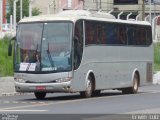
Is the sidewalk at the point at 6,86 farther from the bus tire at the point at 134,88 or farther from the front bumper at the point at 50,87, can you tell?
the front bumper at the point at 50,87

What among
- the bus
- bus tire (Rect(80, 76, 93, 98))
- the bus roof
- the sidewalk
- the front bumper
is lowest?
the sidewalk

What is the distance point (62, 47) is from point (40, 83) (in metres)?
1.60

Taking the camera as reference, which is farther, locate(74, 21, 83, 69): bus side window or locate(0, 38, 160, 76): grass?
locate(0, 38, 160, 76): grass

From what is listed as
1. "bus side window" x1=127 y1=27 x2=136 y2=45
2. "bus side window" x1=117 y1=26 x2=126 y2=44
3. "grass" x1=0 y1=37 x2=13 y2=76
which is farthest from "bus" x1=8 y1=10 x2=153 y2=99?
"grass" x1=0 y1=37 x2=13 y2=76

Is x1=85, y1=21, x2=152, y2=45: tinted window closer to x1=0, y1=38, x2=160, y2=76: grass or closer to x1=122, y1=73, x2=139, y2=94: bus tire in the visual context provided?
x1=122, y1=73, x2=139, y2=94: bus tire

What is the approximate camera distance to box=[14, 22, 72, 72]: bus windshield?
2861 cm

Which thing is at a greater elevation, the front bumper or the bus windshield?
the bus windshield

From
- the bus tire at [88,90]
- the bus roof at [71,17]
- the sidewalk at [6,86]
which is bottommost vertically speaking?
the sidewalk at [6,86]

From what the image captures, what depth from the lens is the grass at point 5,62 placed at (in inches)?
1666

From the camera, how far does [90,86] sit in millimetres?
30219

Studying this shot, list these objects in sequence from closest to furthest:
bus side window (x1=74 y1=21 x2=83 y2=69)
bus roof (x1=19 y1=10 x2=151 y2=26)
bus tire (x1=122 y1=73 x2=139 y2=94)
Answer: bus side window (x1=74 y1=21 x2=83 y2=69), bus roof (x1=19 y1=10 x2=151 y2=26), bus tire (x1=122 y1=73 x2=139 y2=94)

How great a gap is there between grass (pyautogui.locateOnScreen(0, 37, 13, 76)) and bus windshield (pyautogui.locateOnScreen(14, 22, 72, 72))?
12.4 meters

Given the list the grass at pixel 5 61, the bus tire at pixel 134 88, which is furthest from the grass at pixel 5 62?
the bus tire at pixel 134 88

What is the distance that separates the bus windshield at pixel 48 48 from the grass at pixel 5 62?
1243 centimetres
